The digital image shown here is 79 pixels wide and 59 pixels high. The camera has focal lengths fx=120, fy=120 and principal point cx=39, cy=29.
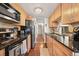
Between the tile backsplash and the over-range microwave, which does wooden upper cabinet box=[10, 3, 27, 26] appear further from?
the tile backsplash

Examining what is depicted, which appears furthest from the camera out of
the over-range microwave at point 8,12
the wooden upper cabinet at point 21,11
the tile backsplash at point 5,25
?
the tile backsplash at point 5,25

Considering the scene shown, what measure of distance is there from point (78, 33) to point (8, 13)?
3.84ft

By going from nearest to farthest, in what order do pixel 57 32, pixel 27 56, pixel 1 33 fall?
pixel 27 56
pixel 1 33
pixel 57 32

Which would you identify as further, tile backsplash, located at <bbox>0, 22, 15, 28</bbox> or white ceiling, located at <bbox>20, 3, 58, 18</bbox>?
tile backsplash, located at <bbox>0, 22, 15, 28</bbox>

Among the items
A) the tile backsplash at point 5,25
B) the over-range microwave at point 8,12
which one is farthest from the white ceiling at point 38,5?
the tile backsplash at point 5,25

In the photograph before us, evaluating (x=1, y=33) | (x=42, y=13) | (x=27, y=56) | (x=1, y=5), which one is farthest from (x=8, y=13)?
(x=27, y=56)

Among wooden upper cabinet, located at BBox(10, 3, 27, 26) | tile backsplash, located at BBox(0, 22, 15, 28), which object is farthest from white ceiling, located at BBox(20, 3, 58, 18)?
tile backsplash, located at BBox(0, 22, 15, 28)

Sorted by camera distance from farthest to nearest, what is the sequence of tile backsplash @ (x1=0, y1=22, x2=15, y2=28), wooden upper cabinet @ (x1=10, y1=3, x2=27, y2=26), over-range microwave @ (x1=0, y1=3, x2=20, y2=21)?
tile backsplash @ (x1=0, y1=22, x2=15, y2=28), wooden upper cabinet @ (x1=10, y1=3, x2=27, y2=26), over-range microwave @ (x1=0, y1=3, x2=20, y2=21)

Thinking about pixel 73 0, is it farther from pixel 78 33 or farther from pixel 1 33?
pixel 1 33

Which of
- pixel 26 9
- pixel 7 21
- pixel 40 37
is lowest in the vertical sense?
pixel 40 37

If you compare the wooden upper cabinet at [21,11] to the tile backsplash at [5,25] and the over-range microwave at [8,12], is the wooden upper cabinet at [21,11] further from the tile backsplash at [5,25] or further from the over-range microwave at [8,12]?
the tile backsplash at [5,25]

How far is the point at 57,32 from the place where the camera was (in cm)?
270

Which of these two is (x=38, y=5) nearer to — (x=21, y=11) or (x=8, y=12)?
(x=21, y=11)

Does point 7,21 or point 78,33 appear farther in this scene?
point 7,21
